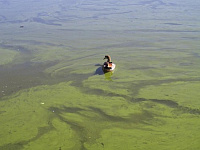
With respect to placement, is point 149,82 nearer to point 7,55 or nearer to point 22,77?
point 22,77

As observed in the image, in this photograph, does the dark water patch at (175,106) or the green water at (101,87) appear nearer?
the green water at (101,87)

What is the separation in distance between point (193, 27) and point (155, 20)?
94.5 inches

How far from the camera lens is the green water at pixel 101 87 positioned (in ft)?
14.3

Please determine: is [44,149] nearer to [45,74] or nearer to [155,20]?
[45,74]

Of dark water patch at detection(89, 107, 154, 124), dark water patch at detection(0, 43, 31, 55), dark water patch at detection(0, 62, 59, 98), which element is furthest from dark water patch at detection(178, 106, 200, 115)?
dark water patch at detection(0, 43, 31, 55)

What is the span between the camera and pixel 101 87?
6359mm

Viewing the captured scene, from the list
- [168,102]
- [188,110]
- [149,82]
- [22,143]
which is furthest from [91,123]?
[149,82]

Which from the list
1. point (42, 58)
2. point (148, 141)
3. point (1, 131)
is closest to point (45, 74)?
point (42, 58)

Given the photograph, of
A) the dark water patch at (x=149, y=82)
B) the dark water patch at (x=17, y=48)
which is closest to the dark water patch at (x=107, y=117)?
the dark water patch at (x=149, y=82)

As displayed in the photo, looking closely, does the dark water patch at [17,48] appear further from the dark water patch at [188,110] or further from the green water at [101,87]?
the dark water patch at [188,110]

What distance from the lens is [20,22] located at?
49.0ft

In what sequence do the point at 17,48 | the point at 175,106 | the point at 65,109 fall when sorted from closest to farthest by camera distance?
the point at 175,106, the point at 65,109, the point at 17,48

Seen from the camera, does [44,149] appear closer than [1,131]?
Yes

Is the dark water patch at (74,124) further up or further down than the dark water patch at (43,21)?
further down
